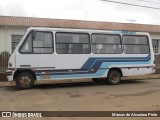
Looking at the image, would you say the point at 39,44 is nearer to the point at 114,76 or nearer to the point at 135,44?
the point at 114,76

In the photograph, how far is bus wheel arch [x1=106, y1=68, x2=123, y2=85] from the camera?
1676cm

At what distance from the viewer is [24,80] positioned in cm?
1452

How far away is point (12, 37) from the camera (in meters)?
25.9

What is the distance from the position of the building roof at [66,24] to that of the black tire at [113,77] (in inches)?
438

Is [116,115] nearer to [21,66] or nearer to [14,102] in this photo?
[14,102]

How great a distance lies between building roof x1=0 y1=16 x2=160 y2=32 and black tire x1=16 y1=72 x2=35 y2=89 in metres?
11.4

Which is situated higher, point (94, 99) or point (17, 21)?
point (17, 21)

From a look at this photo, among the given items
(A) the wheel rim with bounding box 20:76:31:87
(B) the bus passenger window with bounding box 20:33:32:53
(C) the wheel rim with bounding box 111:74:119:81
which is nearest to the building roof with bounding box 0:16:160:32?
(B) the bus passenger window with bounding box 20:33:32:53

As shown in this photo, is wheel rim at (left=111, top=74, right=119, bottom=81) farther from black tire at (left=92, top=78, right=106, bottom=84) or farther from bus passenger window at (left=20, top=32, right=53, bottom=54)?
bus passenger window at (left=20, top=32, right=53, bottom=54)

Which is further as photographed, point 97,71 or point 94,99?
point 97,71

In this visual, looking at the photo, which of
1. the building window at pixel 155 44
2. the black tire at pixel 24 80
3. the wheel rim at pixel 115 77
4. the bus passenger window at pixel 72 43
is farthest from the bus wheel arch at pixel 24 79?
the building window at pixel 155 44

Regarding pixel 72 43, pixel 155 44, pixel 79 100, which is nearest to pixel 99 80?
pixel 72 43

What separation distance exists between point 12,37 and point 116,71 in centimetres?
1148

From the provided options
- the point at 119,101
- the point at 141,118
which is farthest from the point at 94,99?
the point at 141,118
